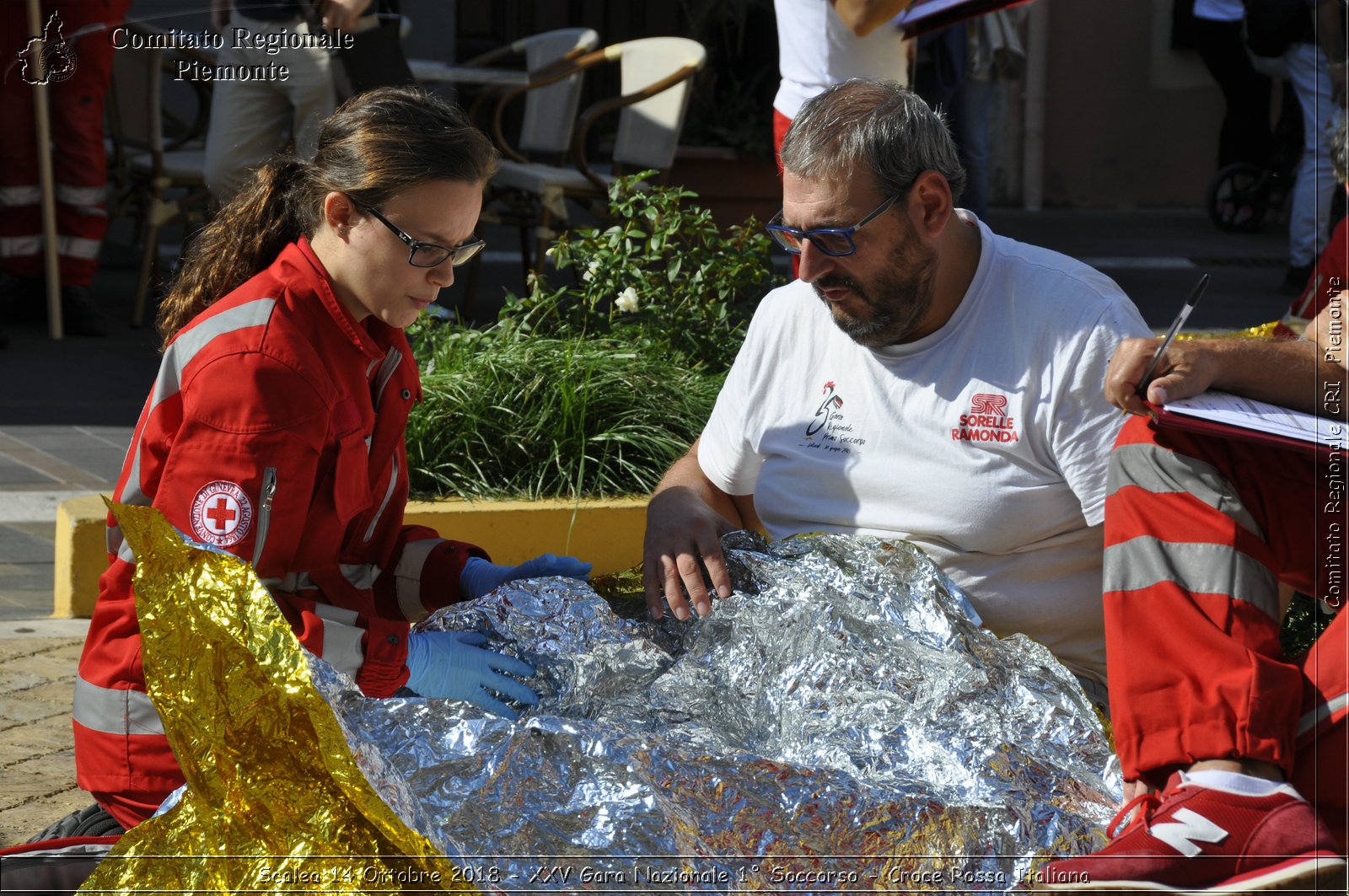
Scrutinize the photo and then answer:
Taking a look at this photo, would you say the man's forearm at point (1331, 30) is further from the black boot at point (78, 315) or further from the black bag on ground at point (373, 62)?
the black boot at point (78, 315)

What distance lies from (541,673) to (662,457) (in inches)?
68.1

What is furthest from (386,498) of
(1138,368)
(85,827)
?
(1138,368)

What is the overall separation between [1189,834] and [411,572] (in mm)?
1537

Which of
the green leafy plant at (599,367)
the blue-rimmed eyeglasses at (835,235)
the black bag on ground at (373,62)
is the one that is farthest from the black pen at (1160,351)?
the black bag on ground at (373,62)

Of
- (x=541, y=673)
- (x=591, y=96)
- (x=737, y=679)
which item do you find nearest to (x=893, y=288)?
(x=737, y=679)

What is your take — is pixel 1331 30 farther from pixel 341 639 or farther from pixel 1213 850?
pixel 341 639

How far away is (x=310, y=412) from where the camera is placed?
2332mm

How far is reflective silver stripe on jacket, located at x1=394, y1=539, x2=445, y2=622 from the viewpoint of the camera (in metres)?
2.87

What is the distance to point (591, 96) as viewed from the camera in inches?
449

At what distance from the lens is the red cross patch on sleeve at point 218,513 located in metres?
2.22

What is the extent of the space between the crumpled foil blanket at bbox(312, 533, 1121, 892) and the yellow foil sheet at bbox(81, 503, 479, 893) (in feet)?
0.20

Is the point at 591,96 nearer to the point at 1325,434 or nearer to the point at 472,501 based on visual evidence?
the point at 472,501

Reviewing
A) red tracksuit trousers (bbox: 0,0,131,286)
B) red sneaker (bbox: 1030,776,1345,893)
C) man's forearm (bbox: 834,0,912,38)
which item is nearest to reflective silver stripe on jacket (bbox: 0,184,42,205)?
red tracksuit trousers (bbox: 0,0,131,286)

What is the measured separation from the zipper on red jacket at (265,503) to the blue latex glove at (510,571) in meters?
0.57
